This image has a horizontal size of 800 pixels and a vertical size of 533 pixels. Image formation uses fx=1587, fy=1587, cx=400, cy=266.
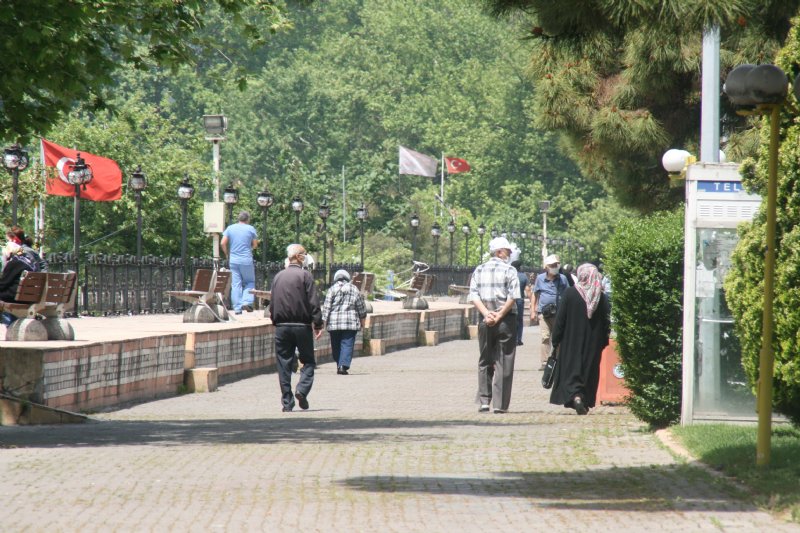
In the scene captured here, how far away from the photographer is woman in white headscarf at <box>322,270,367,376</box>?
23875 mm

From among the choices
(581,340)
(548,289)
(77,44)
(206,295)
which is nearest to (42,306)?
(77,44)

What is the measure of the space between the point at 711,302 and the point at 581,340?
12.1ft

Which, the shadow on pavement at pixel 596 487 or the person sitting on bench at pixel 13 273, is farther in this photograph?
the person sitting on bench at pixel 13 273

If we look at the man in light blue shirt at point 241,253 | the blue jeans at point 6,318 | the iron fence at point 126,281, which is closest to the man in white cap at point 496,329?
the blue jeans at point 6,318

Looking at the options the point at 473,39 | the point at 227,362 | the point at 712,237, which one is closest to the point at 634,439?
the point at 712,237

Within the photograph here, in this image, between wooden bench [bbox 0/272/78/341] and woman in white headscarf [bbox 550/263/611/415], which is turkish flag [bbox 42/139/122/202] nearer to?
wooden bench [bbox 0/272/78/341]

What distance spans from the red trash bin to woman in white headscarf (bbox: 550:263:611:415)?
2.63ft

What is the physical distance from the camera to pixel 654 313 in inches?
529

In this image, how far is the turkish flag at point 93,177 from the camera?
106ft

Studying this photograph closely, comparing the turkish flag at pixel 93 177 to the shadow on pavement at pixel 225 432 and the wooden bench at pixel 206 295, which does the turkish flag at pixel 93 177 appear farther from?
the shadow on pavement at pixel 225 432

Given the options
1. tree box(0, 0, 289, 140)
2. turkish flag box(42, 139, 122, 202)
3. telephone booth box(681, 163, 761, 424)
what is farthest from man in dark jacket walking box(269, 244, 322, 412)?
turkish flag box(42, 139, 122, 202)

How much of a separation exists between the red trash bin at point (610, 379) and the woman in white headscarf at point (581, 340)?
0.80m

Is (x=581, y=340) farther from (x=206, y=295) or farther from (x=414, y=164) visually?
(x=414, y=164)

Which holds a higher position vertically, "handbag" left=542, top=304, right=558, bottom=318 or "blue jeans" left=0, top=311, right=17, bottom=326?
"handbag" left=542, top=304, right=558, bottom=318
